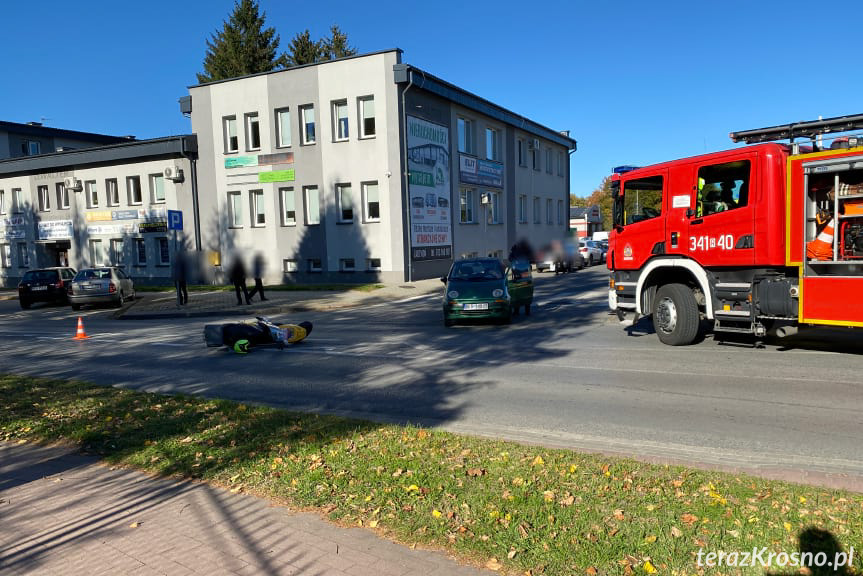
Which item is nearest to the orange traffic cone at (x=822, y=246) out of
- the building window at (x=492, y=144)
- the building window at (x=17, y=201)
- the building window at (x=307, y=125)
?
the building window at (x=307, y=125)

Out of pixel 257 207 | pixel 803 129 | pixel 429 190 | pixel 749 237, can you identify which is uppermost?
pixel 429 190

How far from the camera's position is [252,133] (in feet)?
100

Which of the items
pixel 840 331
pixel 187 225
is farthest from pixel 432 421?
pixel 187 225

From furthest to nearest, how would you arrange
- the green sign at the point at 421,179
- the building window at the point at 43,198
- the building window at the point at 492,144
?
the building window at the point at 43,198, the building window at the point at 492,144, the green sign at the point at 421,179

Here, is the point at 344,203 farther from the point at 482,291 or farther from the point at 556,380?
the point at 556,380

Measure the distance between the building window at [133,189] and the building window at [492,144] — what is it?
1929 centimetres

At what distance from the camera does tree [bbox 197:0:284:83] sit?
57.2m

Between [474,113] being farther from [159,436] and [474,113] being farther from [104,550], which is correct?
[104,550]

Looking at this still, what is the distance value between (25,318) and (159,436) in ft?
64.2

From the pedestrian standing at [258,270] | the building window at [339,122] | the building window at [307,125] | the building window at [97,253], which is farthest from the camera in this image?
the building window at [97,253]

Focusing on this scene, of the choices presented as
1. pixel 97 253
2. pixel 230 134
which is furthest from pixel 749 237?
pixel 97 253

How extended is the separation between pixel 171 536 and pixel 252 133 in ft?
94.9

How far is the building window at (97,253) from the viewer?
36.2m

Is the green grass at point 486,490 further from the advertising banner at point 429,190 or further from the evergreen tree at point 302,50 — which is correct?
the evergreen tree at point 302,50
